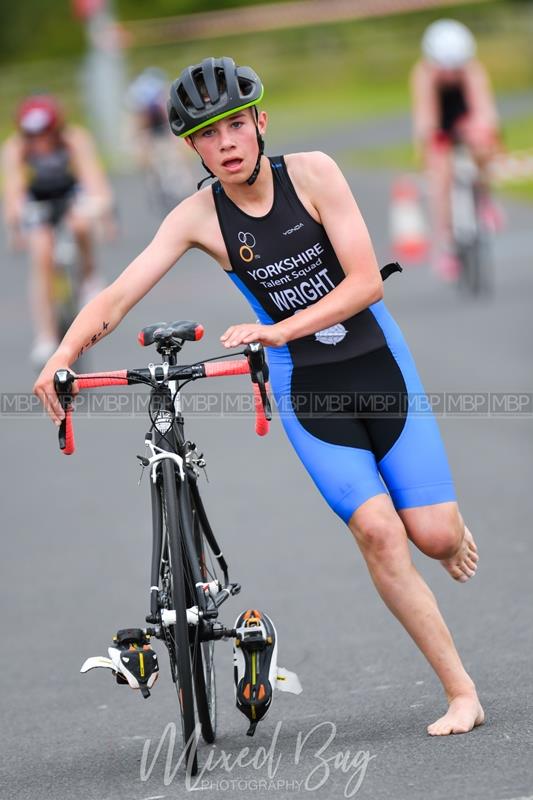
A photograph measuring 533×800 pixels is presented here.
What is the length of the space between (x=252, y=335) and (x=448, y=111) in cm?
1078

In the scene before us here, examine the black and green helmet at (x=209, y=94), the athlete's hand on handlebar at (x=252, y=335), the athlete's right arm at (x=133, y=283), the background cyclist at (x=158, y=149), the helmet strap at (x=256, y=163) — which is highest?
the background cyclist at (x=158, y=149)

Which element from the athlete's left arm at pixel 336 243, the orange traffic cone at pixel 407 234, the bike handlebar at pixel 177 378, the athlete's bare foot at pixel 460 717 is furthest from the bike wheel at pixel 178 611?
the orange traffic cone at pixel 407 234

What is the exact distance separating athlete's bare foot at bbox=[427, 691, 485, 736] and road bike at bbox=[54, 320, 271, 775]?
773 mm

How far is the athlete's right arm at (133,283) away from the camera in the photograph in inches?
221

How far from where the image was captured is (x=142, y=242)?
23750mm

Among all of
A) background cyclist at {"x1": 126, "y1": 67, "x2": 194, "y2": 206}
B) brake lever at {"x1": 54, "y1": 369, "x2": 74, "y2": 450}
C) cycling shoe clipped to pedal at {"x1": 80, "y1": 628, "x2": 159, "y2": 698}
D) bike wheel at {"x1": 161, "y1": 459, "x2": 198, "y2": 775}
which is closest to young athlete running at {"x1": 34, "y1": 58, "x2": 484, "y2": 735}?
brake lever at {"x1": 54, "y1": 369, "x2": 74, "y2": 450}

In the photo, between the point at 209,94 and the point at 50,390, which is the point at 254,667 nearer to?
the point at 50,390

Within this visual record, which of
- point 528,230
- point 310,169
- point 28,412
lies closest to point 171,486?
point 310,169

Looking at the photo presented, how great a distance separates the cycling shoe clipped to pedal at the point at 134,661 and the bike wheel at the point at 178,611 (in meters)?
0.08

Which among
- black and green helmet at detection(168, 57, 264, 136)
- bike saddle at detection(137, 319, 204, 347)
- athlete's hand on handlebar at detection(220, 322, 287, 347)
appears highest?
black and green helmet at detection(168, 57, 264, 136)

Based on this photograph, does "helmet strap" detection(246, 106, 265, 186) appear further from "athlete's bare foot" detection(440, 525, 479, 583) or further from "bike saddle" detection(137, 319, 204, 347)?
"athlete's bare foot" detection(440, 525, 479, 583)

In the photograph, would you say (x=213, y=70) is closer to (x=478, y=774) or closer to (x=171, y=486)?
(x=171, y=486)

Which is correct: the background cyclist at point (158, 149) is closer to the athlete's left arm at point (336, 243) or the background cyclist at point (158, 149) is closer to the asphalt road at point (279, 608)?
the asphalt road at point (279, 608)

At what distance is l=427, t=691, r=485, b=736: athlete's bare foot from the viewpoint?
18.1ft
